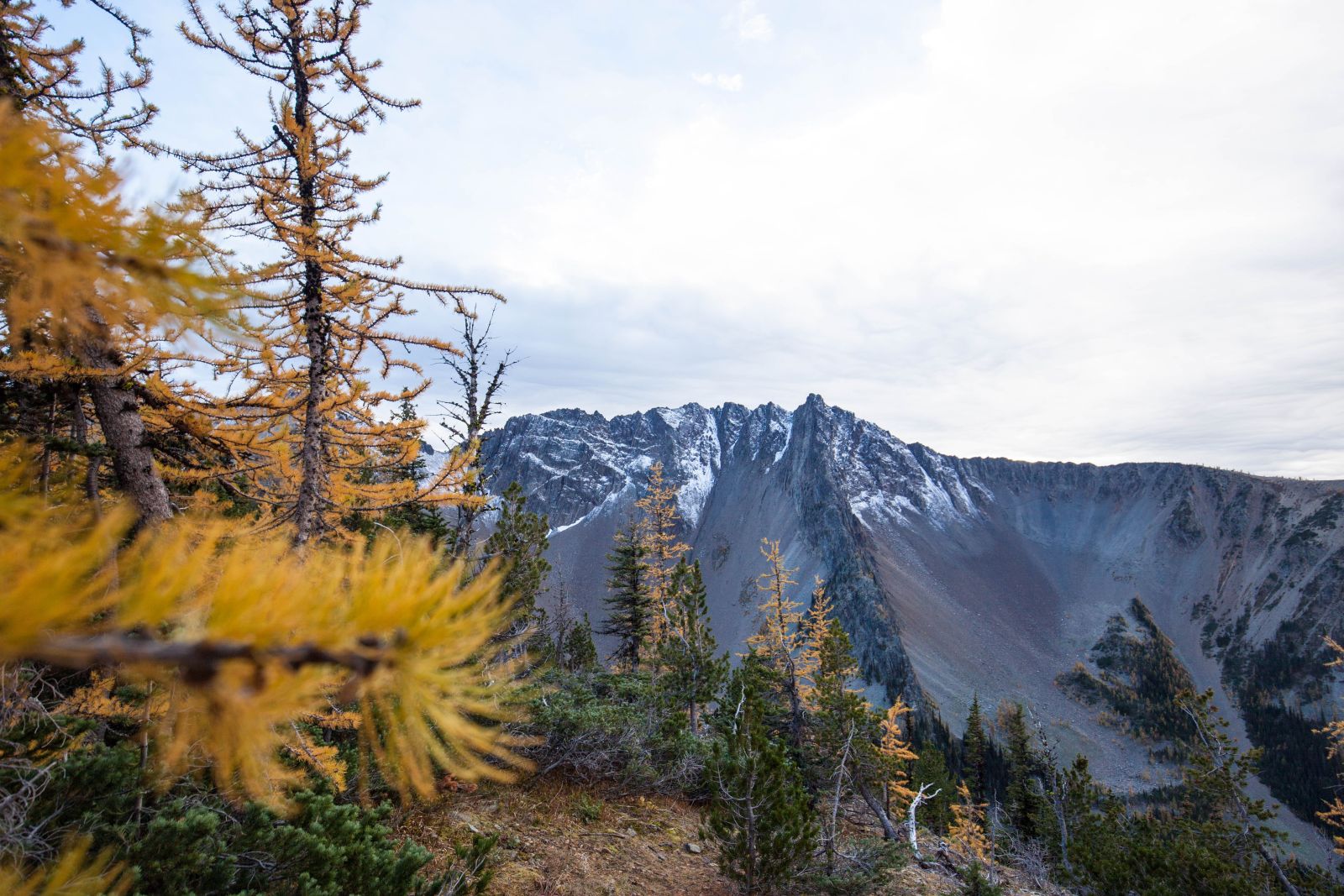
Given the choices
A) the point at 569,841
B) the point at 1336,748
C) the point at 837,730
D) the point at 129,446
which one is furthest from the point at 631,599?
the point at 1336,748

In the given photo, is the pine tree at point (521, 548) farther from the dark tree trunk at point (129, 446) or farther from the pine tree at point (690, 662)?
the dark tree trunk at point (129, 446)

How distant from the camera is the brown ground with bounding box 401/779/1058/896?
243 inches

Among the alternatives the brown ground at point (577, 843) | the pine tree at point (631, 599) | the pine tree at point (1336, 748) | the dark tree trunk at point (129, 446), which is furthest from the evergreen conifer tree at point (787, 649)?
the dark tree trunk at point (129, 446)

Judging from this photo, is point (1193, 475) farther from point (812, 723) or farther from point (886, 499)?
point (812, 723)

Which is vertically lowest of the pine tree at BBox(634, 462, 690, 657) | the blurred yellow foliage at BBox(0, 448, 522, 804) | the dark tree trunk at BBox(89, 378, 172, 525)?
the pine tree at BBox(634, 462, 690, 657)

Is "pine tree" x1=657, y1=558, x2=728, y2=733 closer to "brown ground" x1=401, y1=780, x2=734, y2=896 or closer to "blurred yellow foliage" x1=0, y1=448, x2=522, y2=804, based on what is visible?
"brown ground" x1=401, y1=780, x2=734, y2=896

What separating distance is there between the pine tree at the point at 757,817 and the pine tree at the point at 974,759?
43504 mm

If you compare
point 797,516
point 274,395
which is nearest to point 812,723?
point 274,395

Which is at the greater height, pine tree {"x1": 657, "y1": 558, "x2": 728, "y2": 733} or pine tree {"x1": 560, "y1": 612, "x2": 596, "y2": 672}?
pine tree {"x1": 657, "y1": 558, "x2": 728, "y2": 733}

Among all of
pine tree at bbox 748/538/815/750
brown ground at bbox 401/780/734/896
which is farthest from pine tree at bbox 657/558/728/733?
pine tree at bbox 748/538/815/750

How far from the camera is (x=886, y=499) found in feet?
351

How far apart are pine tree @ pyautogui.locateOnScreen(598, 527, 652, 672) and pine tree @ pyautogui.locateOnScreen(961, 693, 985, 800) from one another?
3173 centimetres

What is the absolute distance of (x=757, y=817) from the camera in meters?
6.89

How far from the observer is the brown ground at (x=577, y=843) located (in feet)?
20.2
